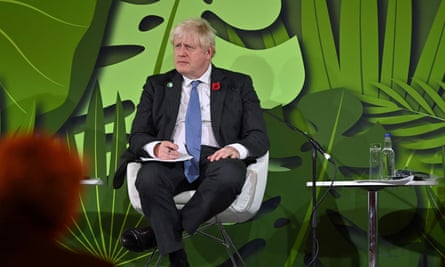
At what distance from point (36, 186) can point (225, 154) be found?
8.65 ft

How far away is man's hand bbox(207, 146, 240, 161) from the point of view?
3304 mm

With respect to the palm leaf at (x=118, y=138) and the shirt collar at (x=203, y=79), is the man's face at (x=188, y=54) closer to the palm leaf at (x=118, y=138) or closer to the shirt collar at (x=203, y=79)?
the shirt collar at (x=203, y=79)

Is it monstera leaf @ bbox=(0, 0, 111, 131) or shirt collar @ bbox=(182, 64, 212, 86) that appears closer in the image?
shirt collar @ bbox=(182, 64, 212, 86)

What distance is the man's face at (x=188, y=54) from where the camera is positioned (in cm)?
364

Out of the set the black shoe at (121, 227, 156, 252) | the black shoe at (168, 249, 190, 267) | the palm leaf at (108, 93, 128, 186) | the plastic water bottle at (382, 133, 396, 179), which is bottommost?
the black shoe at (168, 249, 190, 267)

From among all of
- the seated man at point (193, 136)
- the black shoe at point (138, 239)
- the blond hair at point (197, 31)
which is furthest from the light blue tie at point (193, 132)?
the black shoe at point (138, 239)

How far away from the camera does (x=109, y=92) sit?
4.36 metres

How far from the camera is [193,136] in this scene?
3549mm

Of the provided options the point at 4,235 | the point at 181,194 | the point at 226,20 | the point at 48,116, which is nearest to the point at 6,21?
the point at 48,116

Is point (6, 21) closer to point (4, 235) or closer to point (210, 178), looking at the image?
point (210, 178)

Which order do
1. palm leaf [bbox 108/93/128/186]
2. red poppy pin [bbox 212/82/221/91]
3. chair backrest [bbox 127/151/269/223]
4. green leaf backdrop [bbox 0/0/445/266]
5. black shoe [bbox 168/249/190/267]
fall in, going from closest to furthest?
black shoe [bbox 168/249/190/267] → chair backrest [bbox 127/151/269/223] → red poppy pin [bbox 212/82/221/91] → green leaf backdrop [bbox 0/0/445/266] → palm leaf [bbox 108/93/128/186]

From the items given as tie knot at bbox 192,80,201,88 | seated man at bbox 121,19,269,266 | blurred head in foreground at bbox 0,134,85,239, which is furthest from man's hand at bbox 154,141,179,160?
blurred head in foreground at bbox 0,134,85,239

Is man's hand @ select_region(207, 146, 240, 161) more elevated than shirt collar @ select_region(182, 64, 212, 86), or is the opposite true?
shirt collar @ select_region(182, 64, 212, 86)

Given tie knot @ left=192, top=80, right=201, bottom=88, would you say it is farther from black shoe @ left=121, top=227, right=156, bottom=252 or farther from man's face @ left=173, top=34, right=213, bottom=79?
black shoe @ left=121, top=227, right=156, bottom=252
